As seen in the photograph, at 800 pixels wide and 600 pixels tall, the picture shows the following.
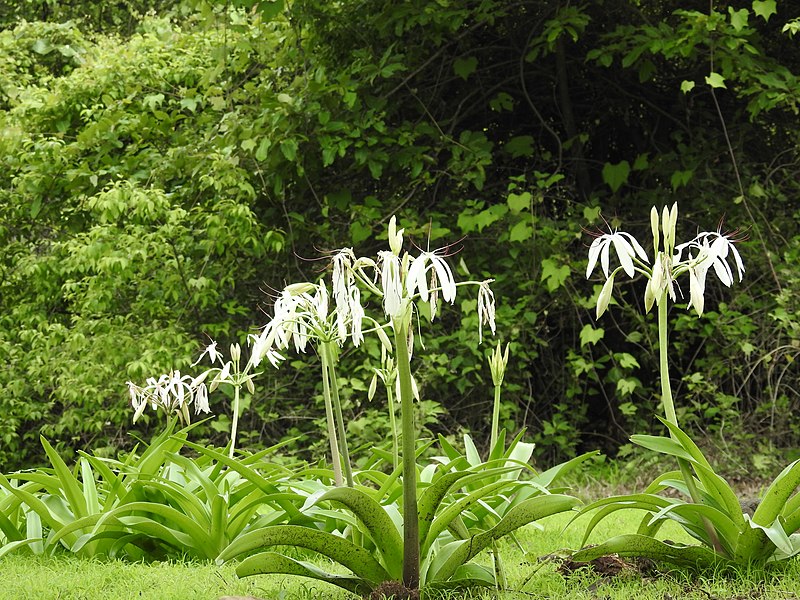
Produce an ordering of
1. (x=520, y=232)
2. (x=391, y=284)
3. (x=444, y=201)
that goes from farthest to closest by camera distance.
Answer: (x=444, y=201), (x=520, y=232), (x=391, y=284)

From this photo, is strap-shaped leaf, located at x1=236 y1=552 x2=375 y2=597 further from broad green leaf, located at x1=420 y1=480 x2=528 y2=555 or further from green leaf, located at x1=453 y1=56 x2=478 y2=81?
green leaf, located at x1=453 y1=56 x2=478 y2=81

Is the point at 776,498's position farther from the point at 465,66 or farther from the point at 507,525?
the point at 465,66

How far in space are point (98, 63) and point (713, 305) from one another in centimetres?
550

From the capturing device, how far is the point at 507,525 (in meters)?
2.56

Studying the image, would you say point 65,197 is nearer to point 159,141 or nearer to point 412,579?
point 159,141

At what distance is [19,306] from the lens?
745 centimetres

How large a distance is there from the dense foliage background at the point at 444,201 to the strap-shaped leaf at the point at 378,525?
11.7 ft

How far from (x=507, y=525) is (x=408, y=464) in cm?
35

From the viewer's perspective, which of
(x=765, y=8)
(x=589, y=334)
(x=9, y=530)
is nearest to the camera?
(x=9, y=530)

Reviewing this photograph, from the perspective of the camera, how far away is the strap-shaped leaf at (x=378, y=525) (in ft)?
7.90

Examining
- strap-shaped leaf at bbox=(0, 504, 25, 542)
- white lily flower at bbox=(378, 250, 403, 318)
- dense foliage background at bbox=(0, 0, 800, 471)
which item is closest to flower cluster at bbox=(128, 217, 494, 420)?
white lily flower at bbox=(378, 250, 403, 318)

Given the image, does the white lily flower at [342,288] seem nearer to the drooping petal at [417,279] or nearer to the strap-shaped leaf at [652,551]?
the drooping petal at [417,279]

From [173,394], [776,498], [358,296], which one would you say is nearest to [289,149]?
[173,394]

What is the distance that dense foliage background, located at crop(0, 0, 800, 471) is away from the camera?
636 centimetres
